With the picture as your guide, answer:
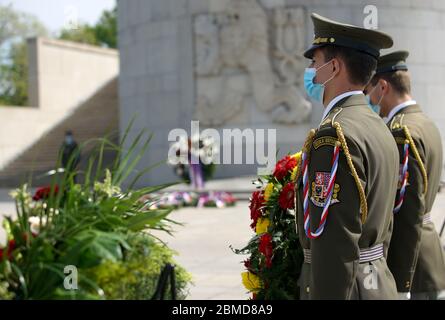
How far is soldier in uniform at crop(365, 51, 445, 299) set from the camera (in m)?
3.70

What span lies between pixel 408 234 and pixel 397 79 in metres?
0.93

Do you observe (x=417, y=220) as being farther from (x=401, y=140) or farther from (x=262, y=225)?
(x=262, y=225)

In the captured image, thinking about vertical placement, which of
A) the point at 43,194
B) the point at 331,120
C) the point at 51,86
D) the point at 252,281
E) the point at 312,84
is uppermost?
the point at 51,86

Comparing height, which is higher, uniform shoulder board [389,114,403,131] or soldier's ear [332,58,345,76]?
soldier's ear [332,58,345,76]

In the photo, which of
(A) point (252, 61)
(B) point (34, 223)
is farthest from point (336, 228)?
(A) point (252, 61)

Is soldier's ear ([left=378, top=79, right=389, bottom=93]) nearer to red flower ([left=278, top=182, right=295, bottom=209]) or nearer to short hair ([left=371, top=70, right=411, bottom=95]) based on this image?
short hair ([left=371, top=70, right=411, bottom=95])

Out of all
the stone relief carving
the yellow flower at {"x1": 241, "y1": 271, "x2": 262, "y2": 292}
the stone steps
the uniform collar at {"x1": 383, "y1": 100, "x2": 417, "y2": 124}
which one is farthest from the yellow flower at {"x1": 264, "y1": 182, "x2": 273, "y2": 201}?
the stone steps

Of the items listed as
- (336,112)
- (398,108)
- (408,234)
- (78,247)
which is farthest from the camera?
(398,108)

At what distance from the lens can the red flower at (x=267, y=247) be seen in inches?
130

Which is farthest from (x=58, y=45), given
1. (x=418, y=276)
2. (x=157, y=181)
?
(x=418, y=276)

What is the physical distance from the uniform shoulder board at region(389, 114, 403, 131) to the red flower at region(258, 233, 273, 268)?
41.9 inches

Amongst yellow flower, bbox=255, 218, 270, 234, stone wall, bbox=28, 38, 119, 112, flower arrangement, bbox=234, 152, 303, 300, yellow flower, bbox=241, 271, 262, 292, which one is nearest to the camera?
flower arrangement, bbox=234, 152, 303, 300

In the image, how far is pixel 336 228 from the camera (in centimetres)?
258

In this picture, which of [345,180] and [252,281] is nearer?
[345,180]
